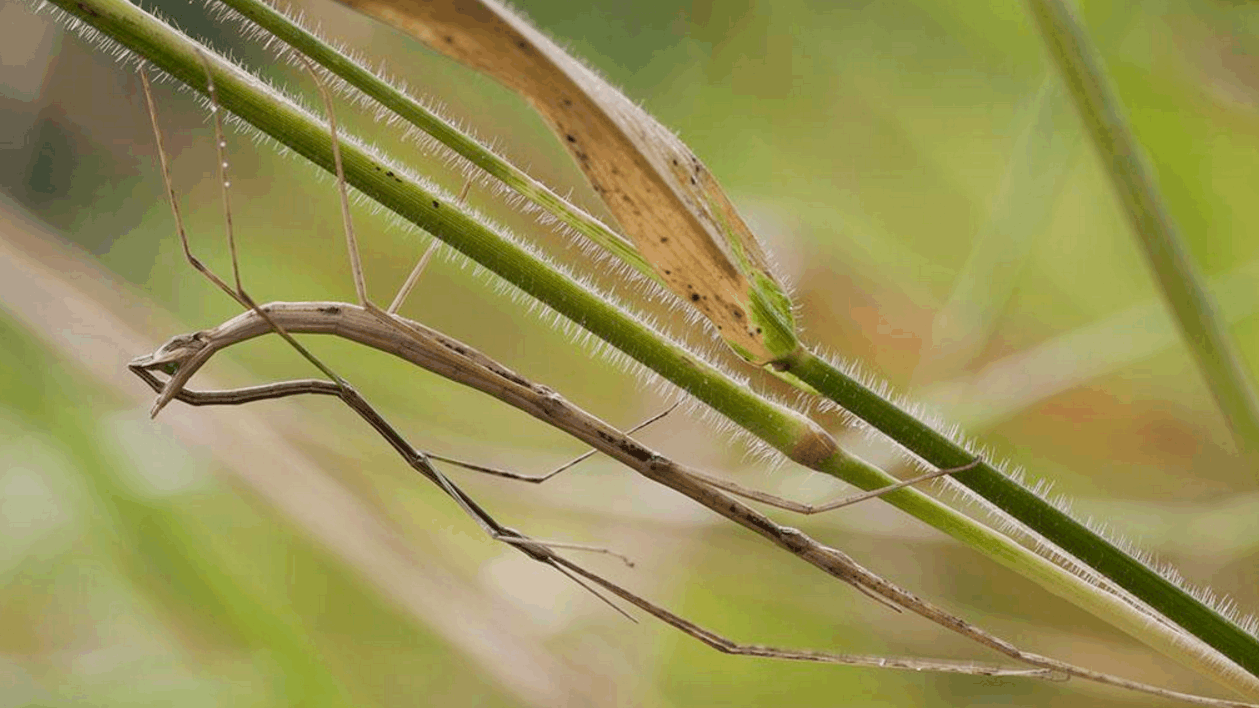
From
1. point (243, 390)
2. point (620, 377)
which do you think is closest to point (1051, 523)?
point (243, 390)

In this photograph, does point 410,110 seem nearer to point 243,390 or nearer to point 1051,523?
point 243,390

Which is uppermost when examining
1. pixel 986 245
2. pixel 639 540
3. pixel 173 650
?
pixel 986 245

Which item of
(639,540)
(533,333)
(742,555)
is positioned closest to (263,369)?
(533,333)

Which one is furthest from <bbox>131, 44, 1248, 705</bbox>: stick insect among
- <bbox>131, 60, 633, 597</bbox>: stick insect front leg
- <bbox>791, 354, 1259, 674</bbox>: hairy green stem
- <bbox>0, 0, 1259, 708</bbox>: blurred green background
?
<bbox>0, 0, 1259, 708</bbox>: blurred green background

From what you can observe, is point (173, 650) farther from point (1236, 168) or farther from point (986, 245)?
point (1236, 168)

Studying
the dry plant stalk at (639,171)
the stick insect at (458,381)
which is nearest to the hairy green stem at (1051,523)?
the dry plant stalk at (639,171)
